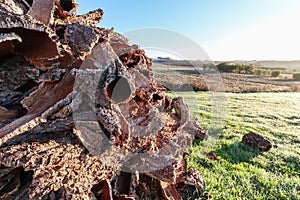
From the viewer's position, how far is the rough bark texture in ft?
4.81

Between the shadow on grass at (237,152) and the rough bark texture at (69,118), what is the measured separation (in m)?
2.56

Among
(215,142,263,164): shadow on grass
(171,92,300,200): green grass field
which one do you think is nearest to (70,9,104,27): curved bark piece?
(171,92,300,200): green grass field

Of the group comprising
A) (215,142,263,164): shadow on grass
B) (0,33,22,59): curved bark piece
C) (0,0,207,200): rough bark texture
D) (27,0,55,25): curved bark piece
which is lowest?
(215,142,263,164): shadow on grass

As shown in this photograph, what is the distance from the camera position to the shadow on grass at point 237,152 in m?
4.57

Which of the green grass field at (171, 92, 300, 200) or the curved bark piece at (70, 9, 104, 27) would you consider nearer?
the curved bark piece at (70, 9, 104, 27)

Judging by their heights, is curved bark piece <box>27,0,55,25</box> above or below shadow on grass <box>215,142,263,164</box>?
above

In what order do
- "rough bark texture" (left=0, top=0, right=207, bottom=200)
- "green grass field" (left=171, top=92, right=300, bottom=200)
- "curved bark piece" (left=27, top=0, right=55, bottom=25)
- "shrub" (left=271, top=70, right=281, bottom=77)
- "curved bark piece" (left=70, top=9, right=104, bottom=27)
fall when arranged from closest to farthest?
"rough bark texture" (left=0, top=0, right=207, bottom=200) → "curved bark piece" (left=27, top=0, right=55, bottom=25) → "curved bark piece" (left=70, top=9, right=104, bottom=27) → "green grass field" (left=171, top=92, right=300, bottom=200) → "shrub" (left=271, top=70, right=281, bottom=77)

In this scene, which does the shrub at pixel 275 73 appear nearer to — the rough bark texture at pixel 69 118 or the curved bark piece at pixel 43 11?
the rough bark texture at pixel 69 118

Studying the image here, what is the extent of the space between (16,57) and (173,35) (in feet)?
9.36

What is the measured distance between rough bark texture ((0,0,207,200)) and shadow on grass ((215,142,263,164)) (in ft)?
8.41

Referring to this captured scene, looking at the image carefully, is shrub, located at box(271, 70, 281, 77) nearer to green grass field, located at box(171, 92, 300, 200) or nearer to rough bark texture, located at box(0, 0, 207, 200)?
green grass field, located at box(171, 92, 300, 200)

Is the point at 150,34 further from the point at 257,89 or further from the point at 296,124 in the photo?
the point at 257,89

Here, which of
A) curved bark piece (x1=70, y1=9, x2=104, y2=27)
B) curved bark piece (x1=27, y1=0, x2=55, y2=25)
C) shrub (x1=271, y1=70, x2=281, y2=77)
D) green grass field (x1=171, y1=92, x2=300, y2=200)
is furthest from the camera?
shrub (x1=271, y1=70, x2=281, y2=77)

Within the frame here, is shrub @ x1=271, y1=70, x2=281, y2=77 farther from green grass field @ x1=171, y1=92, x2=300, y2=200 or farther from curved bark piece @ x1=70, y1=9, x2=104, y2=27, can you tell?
curved bark piece @ x1=70, y1=9, x2=104, y2=27
